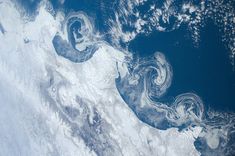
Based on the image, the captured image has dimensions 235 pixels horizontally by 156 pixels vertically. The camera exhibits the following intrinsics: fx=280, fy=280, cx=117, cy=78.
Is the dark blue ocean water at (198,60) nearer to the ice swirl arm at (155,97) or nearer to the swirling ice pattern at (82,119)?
the ice swirl arm at (155,97)

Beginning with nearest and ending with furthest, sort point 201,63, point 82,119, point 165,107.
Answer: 1. point 201,63
2. point 165,107
3. point 82,119

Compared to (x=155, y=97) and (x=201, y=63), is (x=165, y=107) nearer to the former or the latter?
(x=155, y=97)

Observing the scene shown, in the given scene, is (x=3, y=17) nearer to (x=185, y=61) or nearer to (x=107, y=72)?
(x=107, y=72)

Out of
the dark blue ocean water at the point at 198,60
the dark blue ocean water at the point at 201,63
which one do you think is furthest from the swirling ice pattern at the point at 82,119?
the dark blue ocean water at the point at 201,63

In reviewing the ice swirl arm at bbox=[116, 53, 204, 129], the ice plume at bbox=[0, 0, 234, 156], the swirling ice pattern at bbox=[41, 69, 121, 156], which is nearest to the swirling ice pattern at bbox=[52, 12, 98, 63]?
the ice plume at bbox=[0, 0, 234, 156]

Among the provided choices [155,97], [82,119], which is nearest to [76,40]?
[82,119]

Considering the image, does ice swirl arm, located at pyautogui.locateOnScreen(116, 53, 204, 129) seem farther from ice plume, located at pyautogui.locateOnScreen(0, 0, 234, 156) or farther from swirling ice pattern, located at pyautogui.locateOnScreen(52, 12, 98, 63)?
swirling ice pattern, located at pyautogui.locateOnScreen(52, 12, 98, 63)
